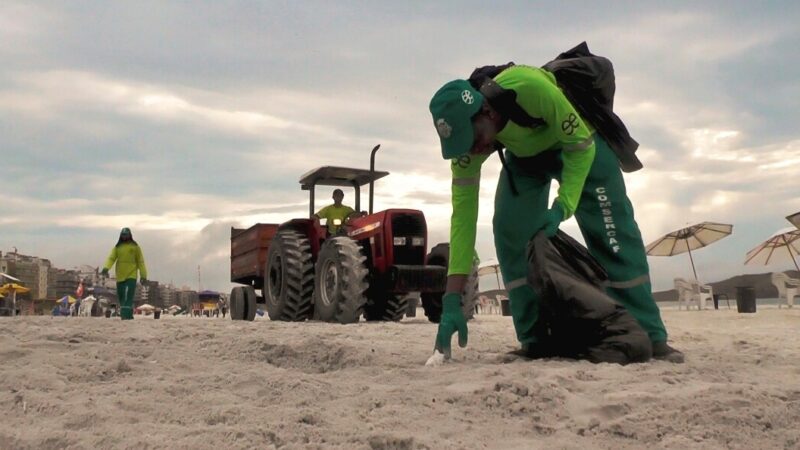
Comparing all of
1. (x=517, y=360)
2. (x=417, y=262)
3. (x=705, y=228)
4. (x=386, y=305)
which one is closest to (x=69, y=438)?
(x=517, y=360)

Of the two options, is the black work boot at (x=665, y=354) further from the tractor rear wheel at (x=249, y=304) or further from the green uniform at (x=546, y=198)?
the tractor rear wheel at (x=249, y=304)

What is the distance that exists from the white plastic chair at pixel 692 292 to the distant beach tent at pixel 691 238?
1.68 feet

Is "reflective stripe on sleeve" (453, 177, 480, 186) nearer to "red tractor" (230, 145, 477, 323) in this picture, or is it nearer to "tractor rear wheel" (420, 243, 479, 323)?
"red tractor" (230, 145, 477, 323)

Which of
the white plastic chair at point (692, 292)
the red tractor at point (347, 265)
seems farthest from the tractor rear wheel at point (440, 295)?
the white plastic chair at point (692, 292)

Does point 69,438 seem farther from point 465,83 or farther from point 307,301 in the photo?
point 307,301

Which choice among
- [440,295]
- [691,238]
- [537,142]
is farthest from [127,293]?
[691,238]

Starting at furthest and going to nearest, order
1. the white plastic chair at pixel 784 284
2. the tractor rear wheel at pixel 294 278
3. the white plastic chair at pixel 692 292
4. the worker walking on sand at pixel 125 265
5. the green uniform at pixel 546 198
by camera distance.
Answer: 1. the white plastic chair at pixel 692 292
2. the white plastic chair at pixel 784 284
3. the worker walking on sand at pixel 125 265
4. the tractor rear wheel at pixel 294 278
5. the green uniform at pixel 546 198

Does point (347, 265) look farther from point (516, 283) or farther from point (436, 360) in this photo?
point (436, 360)

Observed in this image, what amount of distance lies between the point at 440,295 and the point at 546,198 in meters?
4.56

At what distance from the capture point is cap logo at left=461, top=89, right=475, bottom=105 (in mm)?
2879

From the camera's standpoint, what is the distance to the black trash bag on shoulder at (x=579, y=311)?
2982 mm

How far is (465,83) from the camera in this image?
2951 millimetres

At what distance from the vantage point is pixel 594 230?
3.35m

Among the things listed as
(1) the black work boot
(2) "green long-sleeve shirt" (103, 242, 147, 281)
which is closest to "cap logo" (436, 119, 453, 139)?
(1) the black work boot
